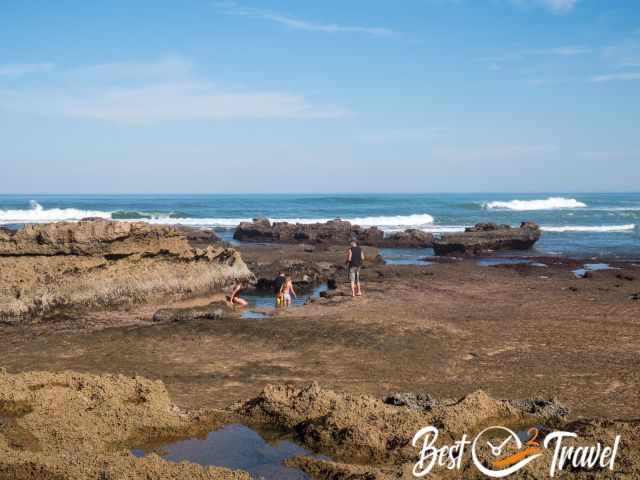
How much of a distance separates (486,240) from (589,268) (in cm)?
751

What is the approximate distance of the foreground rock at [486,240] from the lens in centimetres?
2956

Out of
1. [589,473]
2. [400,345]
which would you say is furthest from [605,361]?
[589,473]

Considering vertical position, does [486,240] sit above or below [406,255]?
above

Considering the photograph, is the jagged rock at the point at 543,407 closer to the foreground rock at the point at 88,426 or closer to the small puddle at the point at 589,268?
the foreground rock at the point at 88,426

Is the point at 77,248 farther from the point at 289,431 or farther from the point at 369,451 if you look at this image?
the point at 369,451

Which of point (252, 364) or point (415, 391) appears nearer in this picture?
point (415, 391)

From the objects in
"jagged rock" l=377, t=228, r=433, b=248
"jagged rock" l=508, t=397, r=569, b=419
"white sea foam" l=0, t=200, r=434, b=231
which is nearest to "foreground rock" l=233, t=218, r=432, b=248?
"jagged rock" l=377, t=228, r=433, b=248

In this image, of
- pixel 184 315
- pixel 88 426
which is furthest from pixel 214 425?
pixel 184 315

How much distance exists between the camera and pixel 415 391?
7836 millimetres

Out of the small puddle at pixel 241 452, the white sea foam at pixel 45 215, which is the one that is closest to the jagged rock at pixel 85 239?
the small puddle at pixel 241 452

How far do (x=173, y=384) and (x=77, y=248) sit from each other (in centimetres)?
694

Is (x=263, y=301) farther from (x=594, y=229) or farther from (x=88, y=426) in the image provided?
(x=594, y=229)

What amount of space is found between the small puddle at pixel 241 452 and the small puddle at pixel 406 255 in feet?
65.8

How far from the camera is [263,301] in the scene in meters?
16.3
